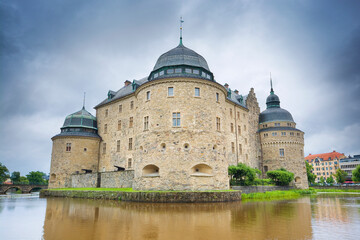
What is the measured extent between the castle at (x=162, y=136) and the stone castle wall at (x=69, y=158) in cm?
12

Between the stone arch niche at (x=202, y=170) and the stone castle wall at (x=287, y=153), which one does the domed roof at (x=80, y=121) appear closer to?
the stone arch niche at (x=202, y=170)

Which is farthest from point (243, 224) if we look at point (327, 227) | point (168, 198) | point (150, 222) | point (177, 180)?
point (177, 180)

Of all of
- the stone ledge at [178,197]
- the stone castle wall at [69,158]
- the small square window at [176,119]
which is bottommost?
the stone ledge at [178,197]

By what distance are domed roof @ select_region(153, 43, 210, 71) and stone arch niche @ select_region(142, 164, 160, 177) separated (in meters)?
9.39

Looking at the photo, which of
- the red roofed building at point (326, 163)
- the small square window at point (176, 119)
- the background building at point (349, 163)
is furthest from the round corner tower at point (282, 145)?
the red roofed building at point (326, 163)

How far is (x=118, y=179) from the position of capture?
2631 centimetres

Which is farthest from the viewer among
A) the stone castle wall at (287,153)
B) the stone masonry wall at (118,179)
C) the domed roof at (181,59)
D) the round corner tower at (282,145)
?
the round corner tower at (282,145)

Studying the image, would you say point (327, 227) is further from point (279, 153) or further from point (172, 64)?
point (279, 153)

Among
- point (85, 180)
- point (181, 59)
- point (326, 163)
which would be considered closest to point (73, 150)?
point (85, 180)

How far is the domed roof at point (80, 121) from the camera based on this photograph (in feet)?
124

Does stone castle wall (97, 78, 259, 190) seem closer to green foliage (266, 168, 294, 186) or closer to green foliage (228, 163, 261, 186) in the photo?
green foliage (228, 163, 261, 186)

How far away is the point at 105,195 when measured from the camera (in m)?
22.4

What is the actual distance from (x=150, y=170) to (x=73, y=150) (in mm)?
18116

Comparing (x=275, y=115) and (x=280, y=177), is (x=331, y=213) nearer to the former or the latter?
(x=280, y=177)
